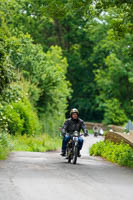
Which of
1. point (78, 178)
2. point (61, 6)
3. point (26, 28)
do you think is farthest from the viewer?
point (26, 28)

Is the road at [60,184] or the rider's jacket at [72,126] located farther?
the rider's jacket at [72,126]

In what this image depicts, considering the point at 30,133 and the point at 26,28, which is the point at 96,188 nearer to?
the point at 30,133

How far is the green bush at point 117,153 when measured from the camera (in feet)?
56.4

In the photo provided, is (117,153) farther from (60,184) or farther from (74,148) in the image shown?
(60,184)

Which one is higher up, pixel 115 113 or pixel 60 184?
pixel 115 113

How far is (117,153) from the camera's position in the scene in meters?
19.1

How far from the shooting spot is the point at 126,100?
66500 millimetres

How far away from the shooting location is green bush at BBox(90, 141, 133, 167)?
1718 cm

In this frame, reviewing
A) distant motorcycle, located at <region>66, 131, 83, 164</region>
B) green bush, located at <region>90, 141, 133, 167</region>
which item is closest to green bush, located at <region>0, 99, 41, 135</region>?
green bush, located at <region>90, 141, 133, 167</region>

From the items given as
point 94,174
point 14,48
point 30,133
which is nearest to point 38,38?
point 30,133

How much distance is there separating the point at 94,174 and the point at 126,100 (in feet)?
177

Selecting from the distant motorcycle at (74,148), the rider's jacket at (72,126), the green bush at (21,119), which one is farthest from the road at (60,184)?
the green bush at (21,119)

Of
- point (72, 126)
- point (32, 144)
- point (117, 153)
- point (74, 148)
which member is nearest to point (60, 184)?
point (74, 148)

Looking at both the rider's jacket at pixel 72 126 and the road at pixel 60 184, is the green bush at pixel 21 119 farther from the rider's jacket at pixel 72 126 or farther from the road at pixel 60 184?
the road at pixel 60 184
